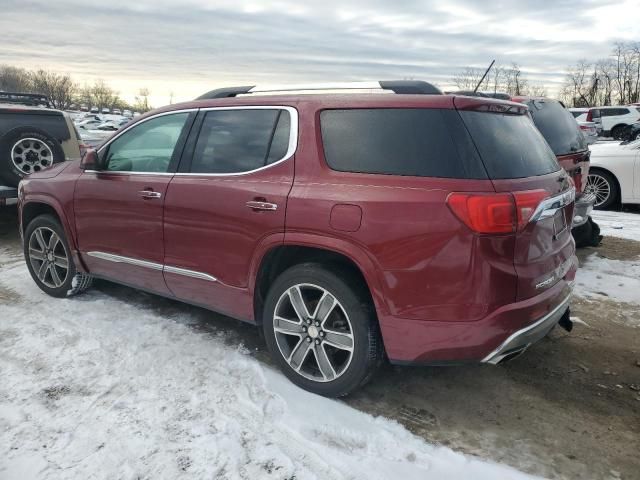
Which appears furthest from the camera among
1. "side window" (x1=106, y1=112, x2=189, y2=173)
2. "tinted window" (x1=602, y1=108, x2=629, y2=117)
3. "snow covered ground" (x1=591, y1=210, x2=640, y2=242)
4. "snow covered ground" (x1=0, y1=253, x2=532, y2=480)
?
"tinted window" (x1=602, y1=108, x2=629, y2=117)

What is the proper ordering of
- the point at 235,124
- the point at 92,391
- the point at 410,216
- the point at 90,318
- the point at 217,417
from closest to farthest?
the point at 410,216 < the point at 217,417 < the point at 92,391 < the point at 235,124 < the point at 90,318

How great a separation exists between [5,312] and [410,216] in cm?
361

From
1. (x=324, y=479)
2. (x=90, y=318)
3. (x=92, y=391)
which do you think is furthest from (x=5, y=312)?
(x=324, y=479)

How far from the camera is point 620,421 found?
2.97 m

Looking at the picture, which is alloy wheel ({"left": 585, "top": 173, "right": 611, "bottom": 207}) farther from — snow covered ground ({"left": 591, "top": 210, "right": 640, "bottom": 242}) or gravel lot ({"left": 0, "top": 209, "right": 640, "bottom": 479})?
gravel lot ({"left": 0, "top": 209, "right": 640, "bottom": 479})

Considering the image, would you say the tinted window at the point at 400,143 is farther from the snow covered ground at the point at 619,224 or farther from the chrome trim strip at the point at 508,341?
the snow covered ground at the point at 619,224

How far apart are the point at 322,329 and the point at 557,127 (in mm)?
3956

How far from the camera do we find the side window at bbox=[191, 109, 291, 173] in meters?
3.31

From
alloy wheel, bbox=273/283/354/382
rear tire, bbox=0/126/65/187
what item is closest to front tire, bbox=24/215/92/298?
rear tire, bbox=0/126/65/187

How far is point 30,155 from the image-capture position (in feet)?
20.9

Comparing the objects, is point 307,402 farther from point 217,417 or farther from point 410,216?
point 410,216

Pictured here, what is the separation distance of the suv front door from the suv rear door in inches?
6.1

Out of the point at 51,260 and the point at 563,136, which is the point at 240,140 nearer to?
the point at 51,260

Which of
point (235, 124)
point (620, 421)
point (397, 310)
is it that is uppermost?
point (235, 124)
